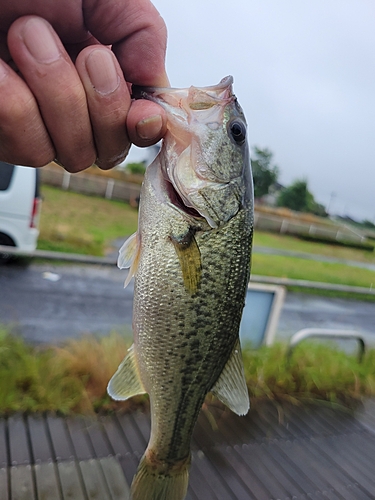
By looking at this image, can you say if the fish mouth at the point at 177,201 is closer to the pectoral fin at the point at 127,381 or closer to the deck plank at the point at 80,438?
the pectoral fin at the point at 127,381

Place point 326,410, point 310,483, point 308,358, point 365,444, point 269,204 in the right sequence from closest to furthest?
point 310,483 → point 365,444 → point 326,410 → point 308,358 → point 269,204

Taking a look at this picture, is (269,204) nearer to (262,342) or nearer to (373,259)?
(373,259)

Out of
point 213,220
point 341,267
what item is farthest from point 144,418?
point 341,267

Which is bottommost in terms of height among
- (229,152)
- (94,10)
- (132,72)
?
(229,152)

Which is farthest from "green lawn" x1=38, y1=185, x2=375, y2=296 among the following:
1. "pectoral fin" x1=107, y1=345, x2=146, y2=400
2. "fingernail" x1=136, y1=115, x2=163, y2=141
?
"fingernail" x1=136, y1=115, x2=163, y2=141

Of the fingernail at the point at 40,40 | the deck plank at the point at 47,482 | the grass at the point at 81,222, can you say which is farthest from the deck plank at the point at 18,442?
the grass at the point at 81,222

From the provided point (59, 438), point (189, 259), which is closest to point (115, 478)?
point (59, 438)
